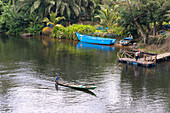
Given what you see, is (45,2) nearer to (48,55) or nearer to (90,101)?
(48,55)

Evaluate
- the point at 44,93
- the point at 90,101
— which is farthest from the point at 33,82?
the point at 90,101

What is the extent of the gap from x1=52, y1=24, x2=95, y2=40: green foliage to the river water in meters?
22.4

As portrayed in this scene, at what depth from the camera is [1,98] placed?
86.2ft

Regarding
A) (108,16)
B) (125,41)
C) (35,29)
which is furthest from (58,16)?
(125,41)

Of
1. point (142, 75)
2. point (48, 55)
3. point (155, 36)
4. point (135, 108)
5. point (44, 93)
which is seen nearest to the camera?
point (135, 108)

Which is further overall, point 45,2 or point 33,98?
point 45,2

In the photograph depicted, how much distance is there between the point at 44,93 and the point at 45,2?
5861 centimetres

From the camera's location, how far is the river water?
80.3ft

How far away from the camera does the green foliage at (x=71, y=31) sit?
6931 cm

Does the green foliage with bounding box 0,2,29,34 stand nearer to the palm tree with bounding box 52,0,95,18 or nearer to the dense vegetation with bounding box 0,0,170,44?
the dense vegetation with bounding box 0,0,170,44

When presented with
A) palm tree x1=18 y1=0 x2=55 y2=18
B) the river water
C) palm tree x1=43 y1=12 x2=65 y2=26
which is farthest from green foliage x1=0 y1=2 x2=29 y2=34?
the river water

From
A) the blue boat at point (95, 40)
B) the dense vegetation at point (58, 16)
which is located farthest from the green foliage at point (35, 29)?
the blue boat at point (95, 40)

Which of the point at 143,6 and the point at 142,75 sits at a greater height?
the point at 143,6

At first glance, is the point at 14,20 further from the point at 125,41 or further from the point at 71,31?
the point at 125,41
